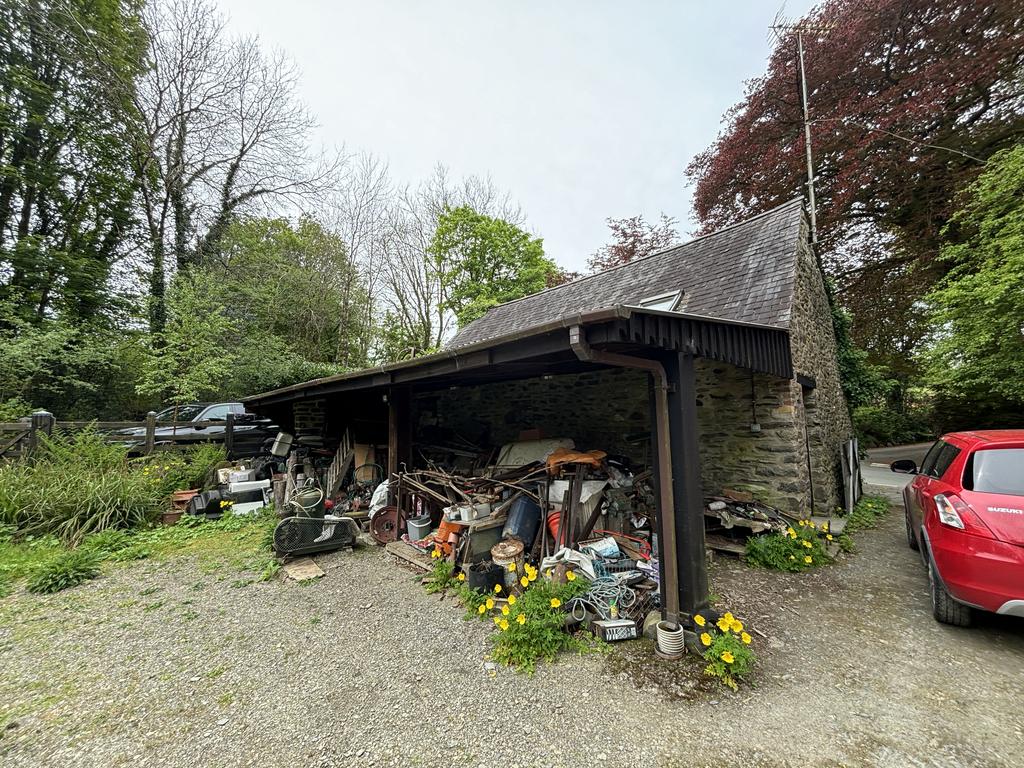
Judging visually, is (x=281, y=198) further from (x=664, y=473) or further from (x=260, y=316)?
(x=664, y=473)

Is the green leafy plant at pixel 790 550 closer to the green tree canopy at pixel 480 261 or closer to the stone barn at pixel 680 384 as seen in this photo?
the stone barn at pixel 680 384

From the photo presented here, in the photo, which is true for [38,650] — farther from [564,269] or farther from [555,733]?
[564,269]

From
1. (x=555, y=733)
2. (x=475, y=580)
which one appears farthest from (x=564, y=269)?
(x=555, y=733)

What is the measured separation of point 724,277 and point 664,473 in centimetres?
481

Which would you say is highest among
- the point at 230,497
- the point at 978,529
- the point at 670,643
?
the point at 978,529

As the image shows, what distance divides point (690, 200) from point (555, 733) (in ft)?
56.0

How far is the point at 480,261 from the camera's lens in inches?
674

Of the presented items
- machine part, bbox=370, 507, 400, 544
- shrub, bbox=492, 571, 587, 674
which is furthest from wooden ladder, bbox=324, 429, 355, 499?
shrub, bbox=492, 571, 587, 674

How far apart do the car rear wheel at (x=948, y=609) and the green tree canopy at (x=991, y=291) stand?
23.7 ft

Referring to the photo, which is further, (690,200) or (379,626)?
(690,200)

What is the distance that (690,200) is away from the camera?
14.9 meters

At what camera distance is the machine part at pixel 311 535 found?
190 inches

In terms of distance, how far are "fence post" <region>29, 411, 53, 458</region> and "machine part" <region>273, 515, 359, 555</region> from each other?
5.72 meters

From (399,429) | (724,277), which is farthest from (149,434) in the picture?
(724,277)
